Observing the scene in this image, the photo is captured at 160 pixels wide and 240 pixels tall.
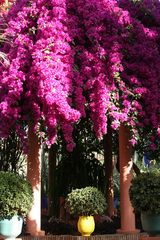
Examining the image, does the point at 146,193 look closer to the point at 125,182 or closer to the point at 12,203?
the point at 125,182

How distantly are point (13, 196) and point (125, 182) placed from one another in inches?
101

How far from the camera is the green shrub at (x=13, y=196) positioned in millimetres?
6703

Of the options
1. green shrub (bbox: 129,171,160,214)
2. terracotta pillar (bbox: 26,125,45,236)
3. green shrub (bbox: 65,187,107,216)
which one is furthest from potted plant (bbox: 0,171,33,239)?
green shrub (bbox: 129,171,160,214)

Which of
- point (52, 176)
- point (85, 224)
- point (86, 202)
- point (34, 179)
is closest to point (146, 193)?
point (86, 202)

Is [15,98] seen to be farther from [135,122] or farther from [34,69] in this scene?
[135,122]

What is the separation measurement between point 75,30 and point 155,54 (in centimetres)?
153

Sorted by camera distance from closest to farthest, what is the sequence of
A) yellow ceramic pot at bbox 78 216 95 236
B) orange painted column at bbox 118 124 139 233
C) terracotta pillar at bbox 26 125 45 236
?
yellow ceramic pot at bbox 78 216 95 236, terracotta pillar at bbox 26 125 45 236, orange painted column at bbox 118 124 139 233

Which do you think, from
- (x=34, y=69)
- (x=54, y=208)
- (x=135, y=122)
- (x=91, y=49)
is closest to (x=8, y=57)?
(x=34, y=69)

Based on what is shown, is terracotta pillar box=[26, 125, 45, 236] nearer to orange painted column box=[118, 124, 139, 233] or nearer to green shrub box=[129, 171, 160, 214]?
orange painted column box=[118, 124, 139, 233]

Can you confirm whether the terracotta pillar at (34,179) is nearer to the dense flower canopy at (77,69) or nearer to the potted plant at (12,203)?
the dense flower canopy at (77,69)

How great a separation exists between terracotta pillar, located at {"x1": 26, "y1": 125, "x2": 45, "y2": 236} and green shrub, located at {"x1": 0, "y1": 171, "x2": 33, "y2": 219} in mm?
1202

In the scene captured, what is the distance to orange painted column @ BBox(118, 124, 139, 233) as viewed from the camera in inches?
332

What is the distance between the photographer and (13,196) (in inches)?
266

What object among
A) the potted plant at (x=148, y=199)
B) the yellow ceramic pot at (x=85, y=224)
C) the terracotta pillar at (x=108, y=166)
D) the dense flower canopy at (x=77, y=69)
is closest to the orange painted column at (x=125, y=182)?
the dense flower canopy at (x=77, y=69)
